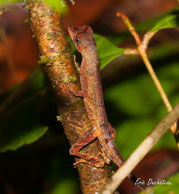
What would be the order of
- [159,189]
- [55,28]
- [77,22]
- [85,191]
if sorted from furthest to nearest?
[77,22] → [85,191] → [55,28] → [159,189]

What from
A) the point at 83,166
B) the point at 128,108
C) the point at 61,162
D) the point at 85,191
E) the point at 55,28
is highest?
the point at 55,28

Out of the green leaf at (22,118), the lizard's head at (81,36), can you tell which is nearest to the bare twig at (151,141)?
the green leaf at (22,118)

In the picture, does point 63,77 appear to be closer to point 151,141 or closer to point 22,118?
point 151,141

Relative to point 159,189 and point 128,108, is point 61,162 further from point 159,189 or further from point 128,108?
point 159,189

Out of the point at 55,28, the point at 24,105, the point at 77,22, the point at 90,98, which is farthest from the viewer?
the point at 77,22

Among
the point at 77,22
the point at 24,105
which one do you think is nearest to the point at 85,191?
the point at 24,105

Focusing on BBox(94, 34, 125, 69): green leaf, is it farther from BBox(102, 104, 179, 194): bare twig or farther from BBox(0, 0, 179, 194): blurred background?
BBox(102, 104, 179, 194): bare twig
